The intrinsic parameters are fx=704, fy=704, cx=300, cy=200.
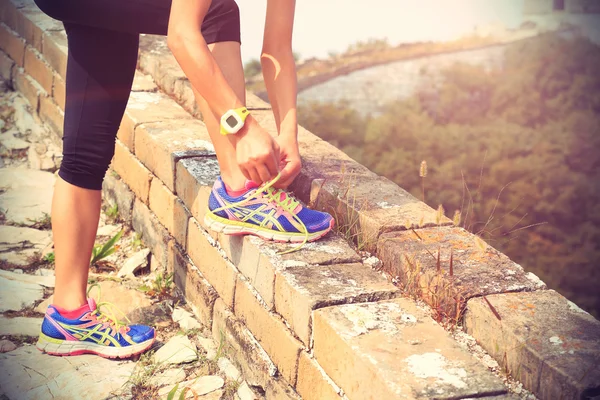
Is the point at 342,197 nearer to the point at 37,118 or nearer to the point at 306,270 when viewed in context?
the point at 306,270

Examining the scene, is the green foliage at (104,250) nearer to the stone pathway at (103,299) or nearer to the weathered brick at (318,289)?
the stone pathway at (103,299)

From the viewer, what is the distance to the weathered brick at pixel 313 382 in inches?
79.7

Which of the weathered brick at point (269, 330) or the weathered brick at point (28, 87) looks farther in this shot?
the weathered brick at point (28, 87)

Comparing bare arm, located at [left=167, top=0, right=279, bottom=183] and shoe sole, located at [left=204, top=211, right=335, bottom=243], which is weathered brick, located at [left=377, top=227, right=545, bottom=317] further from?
bare arm, located at [left=167, top=0, right=279, bottom=183]

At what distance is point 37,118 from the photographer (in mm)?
4785

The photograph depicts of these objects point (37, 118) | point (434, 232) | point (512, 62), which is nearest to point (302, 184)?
point (434, 232)

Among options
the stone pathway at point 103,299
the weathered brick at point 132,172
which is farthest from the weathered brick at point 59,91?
the weathered brick at point 132,172

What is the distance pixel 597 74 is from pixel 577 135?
3.41ft

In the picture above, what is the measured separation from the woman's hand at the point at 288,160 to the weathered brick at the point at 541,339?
74 centimetres

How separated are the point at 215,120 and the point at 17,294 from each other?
1.32 metres

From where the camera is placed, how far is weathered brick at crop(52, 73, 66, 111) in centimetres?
426

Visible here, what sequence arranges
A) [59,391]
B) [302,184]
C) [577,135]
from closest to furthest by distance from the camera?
1. [59,391]
2. [302,184]
3. [577,135]

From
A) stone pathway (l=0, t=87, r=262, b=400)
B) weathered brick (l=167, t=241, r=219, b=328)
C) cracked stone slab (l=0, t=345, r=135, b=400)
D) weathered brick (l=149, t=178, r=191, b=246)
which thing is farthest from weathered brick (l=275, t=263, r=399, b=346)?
weathered brick (l=149, t=178, r=191, b=246)

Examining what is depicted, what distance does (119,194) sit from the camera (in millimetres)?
3799
